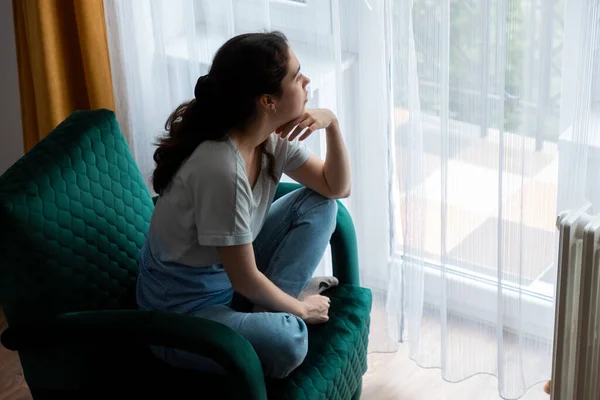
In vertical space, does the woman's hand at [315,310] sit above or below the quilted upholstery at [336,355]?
above

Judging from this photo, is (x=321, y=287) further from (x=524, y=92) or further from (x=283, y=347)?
(x=524, y=92)

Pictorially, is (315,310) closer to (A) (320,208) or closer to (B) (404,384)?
(A) (320,208)

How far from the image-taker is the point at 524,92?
77.0 inches

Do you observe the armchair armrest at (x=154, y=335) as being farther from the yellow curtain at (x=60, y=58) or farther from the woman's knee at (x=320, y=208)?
the yellow curtain at (x=60, y=58)

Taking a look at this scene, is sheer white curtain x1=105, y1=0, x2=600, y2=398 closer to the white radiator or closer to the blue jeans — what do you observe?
the white radiator

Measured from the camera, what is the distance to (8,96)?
3086 millimetres

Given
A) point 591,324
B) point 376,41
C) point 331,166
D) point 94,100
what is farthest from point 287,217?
point 94,100

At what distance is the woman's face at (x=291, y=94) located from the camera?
5.88 ft

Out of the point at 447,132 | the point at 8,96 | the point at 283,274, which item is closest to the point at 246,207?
the point at 283,274

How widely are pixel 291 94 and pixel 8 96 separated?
163 cm

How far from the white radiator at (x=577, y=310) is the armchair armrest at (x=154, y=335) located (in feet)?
2.12

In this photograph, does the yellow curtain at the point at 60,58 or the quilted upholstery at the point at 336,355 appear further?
the yellow curtain at the point at 60,58

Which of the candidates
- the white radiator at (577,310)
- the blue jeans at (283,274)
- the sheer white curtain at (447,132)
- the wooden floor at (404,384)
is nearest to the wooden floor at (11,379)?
the wooden floor at (404,384)

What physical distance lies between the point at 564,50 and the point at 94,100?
139cm
